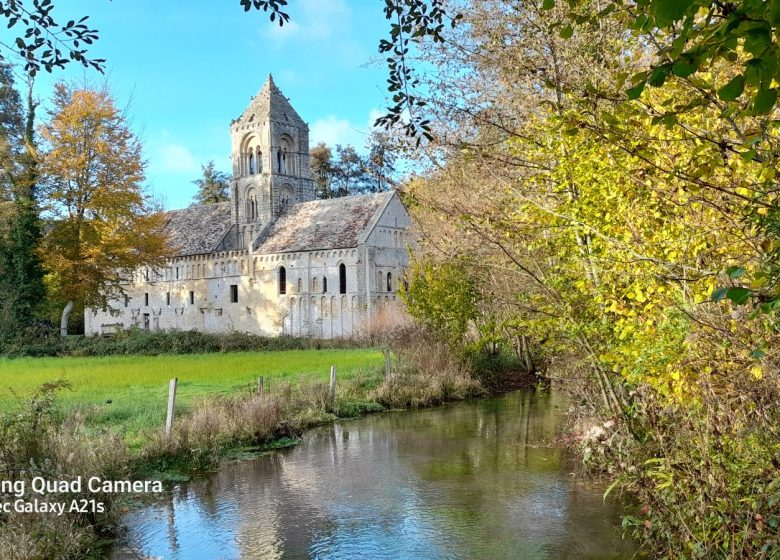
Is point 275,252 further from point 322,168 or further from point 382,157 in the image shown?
point 382,157

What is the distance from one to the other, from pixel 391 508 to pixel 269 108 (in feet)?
142

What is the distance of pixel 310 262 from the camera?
43.3 metres

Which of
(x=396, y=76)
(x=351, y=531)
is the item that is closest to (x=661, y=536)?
(x=351, y=531)

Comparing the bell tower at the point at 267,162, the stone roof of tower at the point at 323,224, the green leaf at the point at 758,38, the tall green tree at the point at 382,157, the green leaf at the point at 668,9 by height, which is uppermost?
the bell tower at the point at 267,162

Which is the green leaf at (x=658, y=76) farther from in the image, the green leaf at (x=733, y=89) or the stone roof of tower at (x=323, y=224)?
the stone roof of tower at (x=323, y=224)

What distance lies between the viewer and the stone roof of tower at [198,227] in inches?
1943

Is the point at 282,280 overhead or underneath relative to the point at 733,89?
overhead

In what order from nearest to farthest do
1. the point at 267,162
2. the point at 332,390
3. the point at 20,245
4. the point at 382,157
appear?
1. the point at 382,157
2. the point at 332,390
3. the point at 20,245
4. the point at 267,162

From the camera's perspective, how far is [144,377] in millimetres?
20453

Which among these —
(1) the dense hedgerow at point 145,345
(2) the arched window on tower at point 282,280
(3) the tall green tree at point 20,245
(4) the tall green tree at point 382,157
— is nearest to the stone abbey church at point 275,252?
(2) the arched window on tower at point 282,280

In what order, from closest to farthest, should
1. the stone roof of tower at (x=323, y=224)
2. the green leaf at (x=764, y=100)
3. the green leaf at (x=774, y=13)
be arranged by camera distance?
the green leaf at (x=774, y=13), the green leaf at (x=764, y=100), the stone roof of tower at (x=323, y=224)

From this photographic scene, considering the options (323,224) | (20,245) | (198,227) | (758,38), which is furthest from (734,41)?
(198,227)

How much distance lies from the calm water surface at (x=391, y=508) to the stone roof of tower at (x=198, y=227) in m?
38.2

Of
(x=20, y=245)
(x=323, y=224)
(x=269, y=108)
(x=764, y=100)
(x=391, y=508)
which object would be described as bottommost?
(x=391, y=508)
